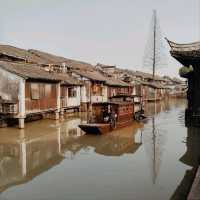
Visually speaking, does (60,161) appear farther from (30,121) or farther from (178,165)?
(30,121)

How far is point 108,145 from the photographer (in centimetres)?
1656

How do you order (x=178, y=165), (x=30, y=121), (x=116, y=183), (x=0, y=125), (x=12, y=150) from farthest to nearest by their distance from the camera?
1. (x=30, y=121)
2. (x=0, y=125)
3. (x=12, y=150)
4. (x=178, y=165)
5. (x=116, y=183)

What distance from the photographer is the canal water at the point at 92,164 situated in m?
9.31

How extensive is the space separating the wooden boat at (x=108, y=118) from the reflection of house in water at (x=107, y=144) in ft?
1.53

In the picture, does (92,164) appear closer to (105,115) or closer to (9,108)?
(105,115)

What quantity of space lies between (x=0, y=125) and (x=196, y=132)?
13.9 metres

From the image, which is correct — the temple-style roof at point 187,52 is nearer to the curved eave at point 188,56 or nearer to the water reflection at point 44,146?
the curved eave at point 188,56

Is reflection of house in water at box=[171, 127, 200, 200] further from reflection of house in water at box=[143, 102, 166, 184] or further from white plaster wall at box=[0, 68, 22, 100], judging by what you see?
white plaster wall at box=[0, 68, 22, 100]

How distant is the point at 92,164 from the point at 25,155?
3665 millimetres

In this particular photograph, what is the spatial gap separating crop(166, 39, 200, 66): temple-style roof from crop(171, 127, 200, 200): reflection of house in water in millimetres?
4580

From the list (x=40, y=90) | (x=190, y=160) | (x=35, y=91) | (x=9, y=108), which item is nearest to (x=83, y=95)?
(x=40, y=90)

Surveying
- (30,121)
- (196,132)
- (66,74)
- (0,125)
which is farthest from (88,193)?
(66,74)

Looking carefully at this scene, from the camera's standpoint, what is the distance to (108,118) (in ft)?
68.6

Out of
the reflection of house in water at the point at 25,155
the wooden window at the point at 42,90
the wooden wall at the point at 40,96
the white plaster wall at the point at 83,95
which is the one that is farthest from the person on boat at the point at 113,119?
the white plaster wall at the point at 83,95
